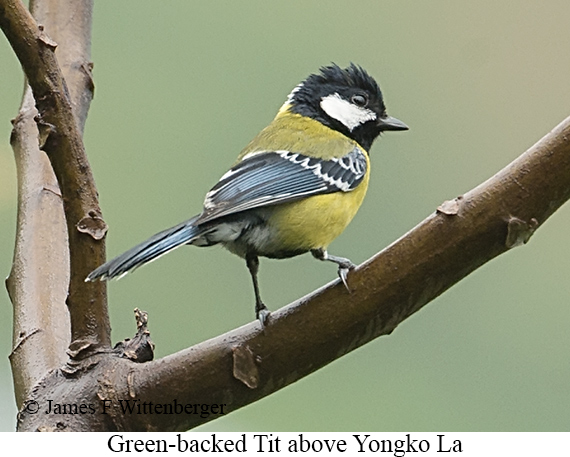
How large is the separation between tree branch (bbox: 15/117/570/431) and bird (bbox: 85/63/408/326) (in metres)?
0.12

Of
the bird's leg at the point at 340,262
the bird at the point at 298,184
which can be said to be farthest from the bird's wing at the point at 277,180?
the bird's leg at the point at 340,262

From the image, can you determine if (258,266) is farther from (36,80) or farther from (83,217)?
(36,80)

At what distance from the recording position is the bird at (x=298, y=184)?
4.84 feet

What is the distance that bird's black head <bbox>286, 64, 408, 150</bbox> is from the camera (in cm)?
201

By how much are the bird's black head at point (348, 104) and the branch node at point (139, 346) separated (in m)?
0.95

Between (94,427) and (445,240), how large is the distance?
0.55m

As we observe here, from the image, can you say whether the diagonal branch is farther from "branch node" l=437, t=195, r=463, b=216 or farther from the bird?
the bird

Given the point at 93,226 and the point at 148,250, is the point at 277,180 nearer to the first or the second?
the point at 148,250

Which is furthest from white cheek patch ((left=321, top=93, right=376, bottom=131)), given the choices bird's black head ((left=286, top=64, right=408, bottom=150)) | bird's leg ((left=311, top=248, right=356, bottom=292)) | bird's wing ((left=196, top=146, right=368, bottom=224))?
bird's leg ((left=311, top=248, right=356, bottom=292))

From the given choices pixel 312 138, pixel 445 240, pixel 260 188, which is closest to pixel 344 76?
pixel 312 138

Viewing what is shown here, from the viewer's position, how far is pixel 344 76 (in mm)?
2043

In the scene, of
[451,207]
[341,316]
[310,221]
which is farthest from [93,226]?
[310,221]

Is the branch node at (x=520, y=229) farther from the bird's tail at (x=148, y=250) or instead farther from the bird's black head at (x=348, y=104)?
the bird's black head at (x=348, y=104)

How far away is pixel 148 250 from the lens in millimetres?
1272
